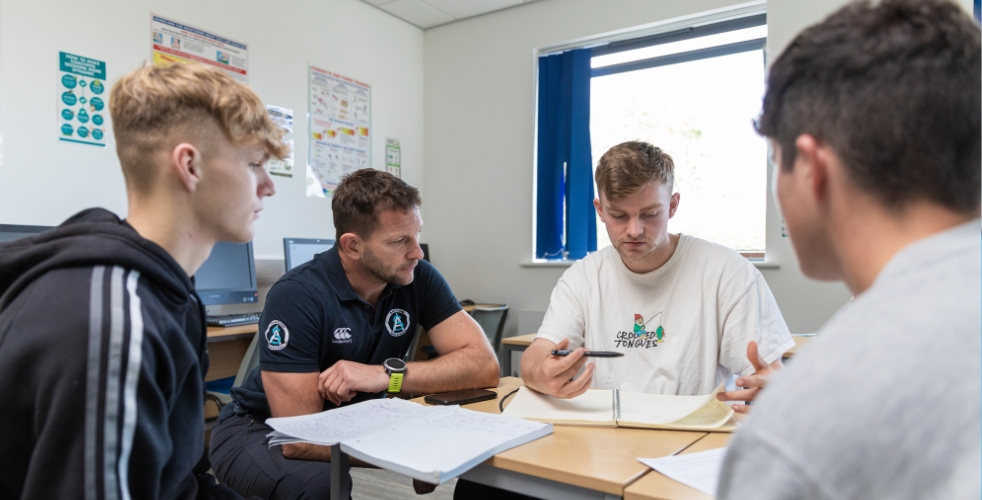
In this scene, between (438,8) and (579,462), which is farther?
(438,8)

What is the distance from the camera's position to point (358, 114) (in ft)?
14.5

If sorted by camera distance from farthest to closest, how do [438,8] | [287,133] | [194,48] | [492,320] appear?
[438,8]
[492,320]
[287,133]
[194,48]

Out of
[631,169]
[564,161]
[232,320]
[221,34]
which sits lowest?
[232,320]

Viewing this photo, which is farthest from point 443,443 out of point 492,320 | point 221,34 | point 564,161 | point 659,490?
point 564,161

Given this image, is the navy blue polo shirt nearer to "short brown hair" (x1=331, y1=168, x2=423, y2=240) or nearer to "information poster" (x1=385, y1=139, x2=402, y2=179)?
"short brown hair" (x1=331, y1=168, x2=423, y2=240)

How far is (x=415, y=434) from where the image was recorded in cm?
A: 117

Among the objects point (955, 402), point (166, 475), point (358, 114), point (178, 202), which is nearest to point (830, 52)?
point (955, 402)

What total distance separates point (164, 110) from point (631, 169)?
1134 mm

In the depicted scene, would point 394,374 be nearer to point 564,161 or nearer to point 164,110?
point 164,110

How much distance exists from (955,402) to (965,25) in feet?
1.22

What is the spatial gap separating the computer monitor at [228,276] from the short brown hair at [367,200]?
1.51 m

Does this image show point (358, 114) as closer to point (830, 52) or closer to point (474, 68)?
point (474, 68)

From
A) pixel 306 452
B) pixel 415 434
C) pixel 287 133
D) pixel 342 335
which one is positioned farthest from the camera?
pixel 287 133

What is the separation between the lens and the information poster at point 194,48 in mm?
3268
